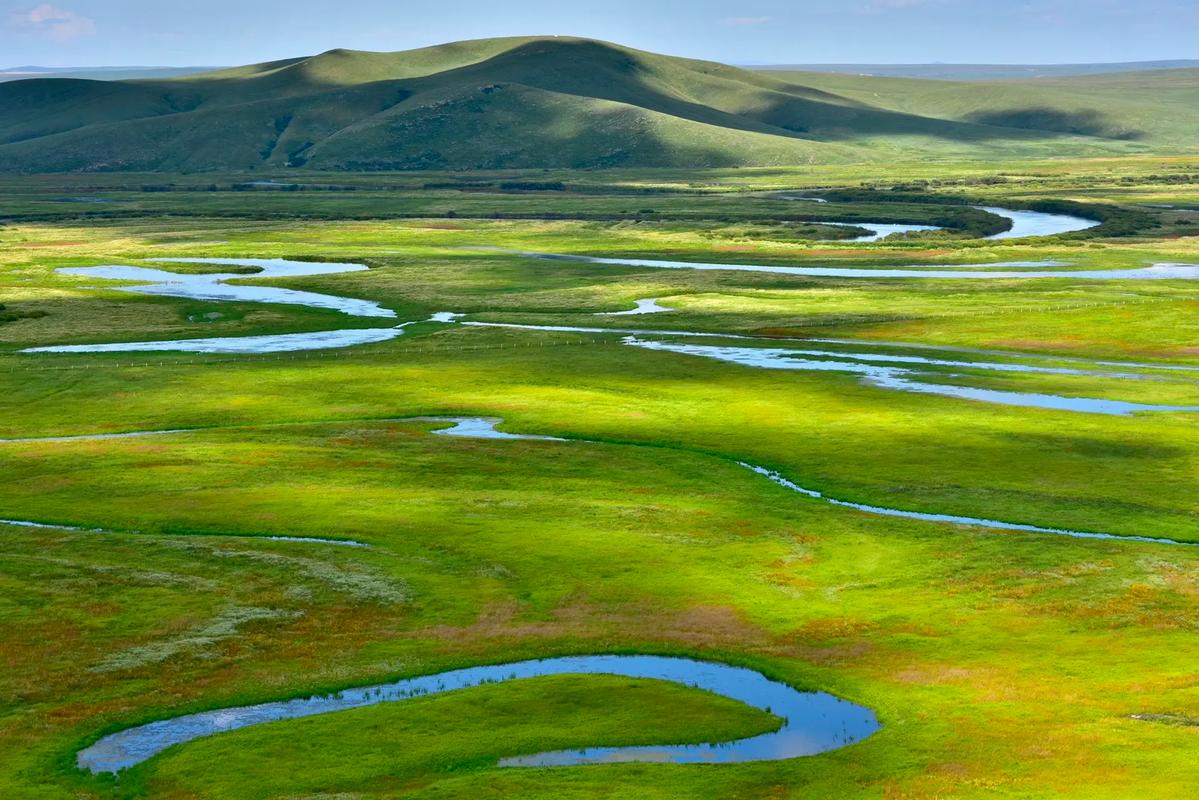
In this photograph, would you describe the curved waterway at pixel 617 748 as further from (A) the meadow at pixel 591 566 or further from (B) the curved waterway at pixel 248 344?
(B) the curved waterway at pixel 248 344

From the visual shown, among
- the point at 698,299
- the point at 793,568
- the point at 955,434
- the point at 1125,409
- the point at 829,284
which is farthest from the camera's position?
the point at 829,284

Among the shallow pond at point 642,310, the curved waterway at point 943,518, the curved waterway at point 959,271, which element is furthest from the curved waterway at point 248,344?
the curved waterway at point 959,271

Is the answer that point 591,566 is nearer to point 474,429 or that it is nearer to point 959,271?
point 474,429

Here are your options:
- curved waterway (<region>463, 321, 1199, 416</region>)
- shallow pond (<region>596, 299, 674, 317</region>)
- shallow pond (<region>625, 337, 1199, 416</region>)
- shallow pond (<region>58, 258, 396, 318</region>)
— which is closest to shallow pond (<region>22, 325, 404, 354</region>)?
shallow pond (<region>58, 258, 396, 318</region>)

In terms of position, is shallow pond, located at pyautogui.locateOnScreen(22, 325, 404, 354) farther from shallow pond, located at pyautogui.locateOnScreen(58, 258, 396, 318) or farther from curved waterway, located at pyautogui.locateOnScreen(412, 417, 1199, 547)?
curved waterway, located at pyautogui.locateOnScreen(412, 417, 1199, 547)

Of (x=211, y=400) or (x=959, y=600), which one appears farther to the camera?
(x=211, y=400)

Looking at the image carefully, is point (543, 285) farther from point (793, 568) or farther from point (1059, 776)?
point (1059, 776)

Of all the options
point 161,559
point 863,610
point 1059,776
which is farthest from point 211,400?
point 1059,776
